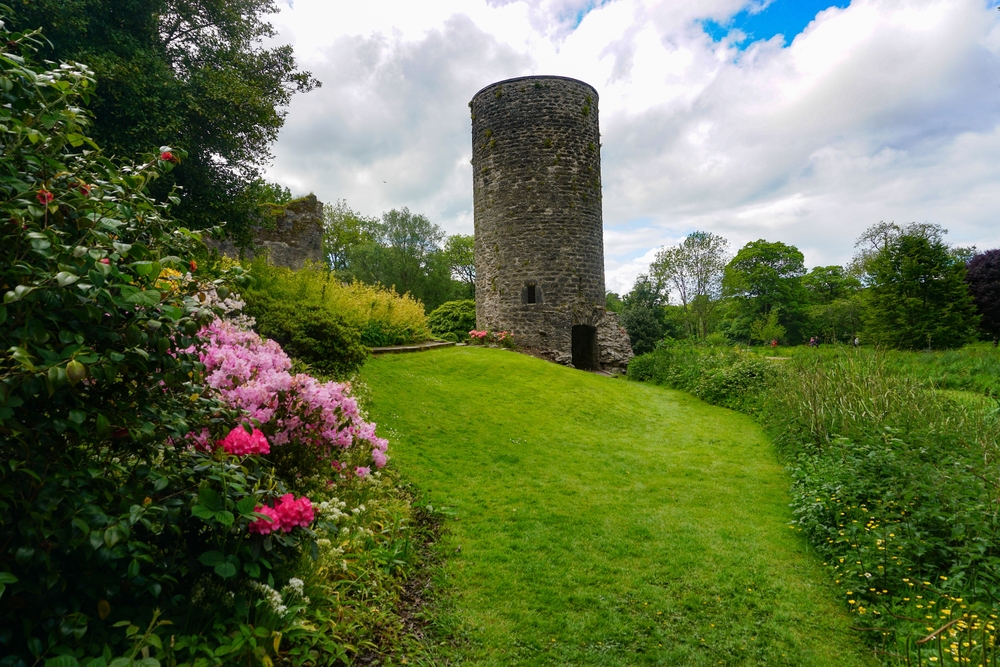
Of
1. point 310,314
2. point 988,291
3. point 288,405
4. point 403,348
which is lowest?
point 288,405

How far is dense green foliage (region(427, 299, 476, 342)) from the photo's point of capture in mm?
19234

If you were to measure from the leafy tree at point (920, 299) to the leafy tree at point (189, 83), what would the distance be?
20732 millimetres

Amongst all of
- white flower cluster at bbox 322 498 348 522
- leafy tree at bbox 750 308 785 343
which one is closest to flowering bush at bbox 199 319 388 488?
white flower cluster at bbox 322 498 348 522

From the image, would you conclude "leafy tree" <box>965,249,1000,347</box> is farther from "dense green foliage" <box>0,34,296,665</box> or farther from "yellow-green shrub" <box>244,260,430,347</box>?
"dense green foliage" <box>0,34,296,665</box>

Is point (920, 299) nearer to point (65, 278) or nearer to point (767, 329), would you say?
point (767, 329)

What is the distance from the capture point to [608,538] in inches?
180

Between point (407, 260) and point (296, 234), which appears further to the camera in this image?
point (407, 260)

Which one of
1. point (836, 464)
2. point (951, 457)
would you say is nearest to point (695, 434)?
A: point (836, 464)

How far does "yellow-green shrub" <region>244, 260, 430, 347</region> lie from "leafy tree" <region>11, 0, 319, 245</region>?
1218mm

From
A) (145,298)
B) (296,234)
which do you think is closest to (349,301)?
(296,234)

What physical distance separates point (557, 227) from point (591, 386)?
6456 millimetres

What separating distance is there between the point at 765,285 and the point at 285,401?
38867mm

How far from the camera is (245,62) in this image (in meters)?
8.99

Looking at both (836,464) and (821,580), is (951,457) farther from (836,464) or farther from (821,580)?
(821,580)
